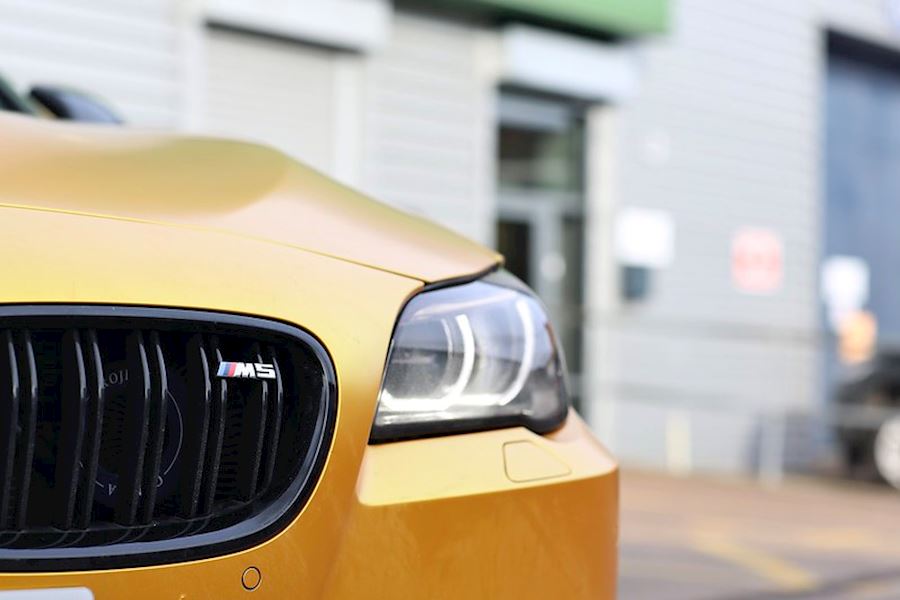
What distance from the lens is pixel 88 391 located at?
1457 millimetres

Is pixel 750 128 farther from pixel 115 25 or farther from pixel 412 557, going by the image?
pixel 412 557

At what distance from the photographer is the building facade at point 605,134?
29.0ft

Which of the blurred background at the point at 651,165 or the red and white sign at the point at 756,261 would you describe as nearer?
the blurred background at the point at 651,165

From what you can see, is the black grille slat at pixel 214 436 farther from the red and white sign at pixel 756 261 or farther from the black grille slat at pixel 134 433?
the red and white sign at pixel 756 261

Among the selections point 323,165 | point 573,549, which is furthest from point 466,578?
point 323,165

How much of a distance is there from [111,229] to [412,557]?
51 cm

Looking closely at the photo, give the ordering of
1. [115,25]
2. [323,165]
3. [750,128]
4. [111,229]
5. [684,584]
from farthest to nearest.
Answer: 1. [750,128]
2. [323,165]
3. [115,25]
4. [684,584]
5. [111,229]

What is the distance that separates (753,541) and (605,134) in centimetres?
576

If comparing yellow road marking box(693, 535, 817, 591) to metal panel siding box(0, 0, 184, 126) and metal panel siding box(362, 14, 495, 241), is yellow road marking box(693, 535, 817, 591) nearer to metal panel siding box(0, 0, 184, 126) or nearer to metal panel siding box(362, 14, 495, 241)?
metal panel siding box(0, 0, 184, 126)

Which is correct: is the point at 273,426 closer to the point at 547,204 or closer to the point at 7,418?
the point at 7,418

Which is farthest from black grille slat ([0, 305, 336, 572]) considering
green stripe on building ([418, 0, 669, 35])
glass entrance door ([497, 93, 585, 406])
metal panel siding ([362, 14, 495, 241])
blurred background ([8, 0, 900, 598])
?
glass entrance door ([497, 93, 585, 406])

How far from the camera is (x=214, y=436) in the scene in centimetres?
153

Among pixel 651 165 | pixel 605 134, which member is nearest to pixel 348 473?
pixel 605 134

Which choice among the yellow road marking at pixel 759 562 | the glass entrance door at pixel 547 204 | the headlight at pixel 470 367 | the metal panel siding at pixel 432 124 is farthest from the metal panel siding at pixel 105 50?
the headlight at pixel 470 367
